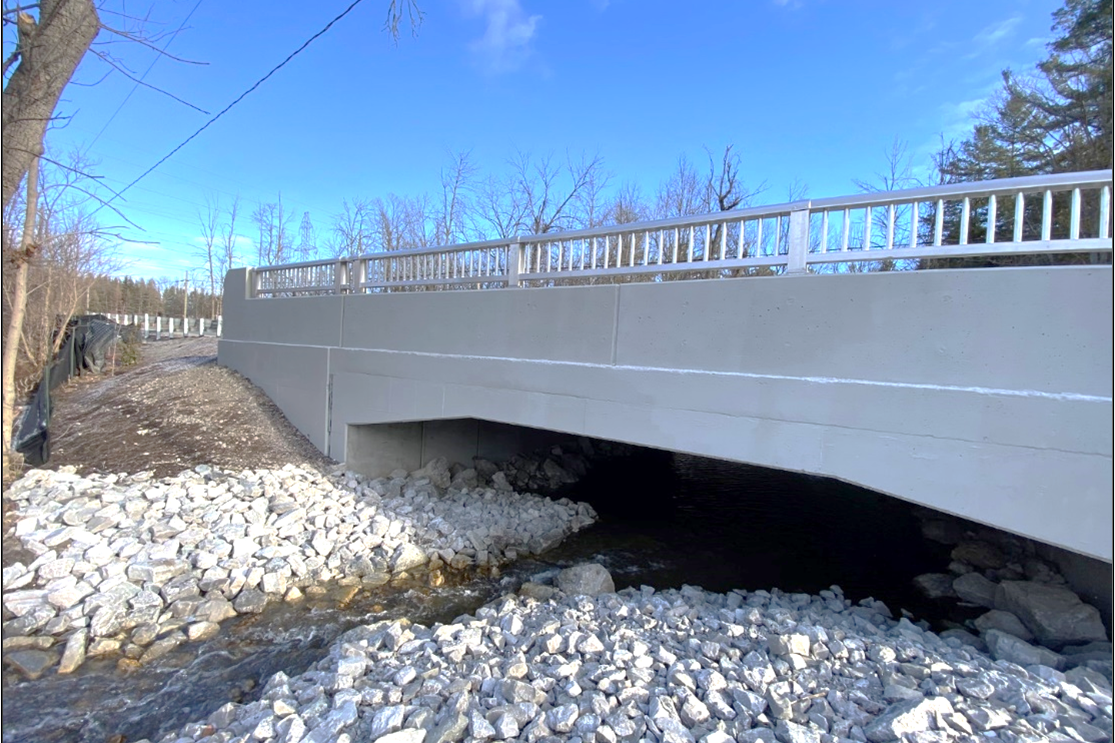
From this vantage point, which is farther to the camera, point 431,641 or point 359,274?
point 359,274

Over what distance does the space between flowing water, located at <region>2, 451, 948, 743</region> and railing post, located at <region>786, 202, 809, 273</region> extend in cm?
286

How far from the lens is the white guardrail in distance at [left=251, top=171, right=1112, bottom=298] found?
9.71 ft

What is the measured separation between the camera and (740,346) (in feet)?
12.7

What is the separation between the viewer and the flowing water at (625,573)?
3297 mm

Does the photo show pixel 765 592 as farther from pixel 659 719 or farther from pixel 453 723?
pixel 453 723

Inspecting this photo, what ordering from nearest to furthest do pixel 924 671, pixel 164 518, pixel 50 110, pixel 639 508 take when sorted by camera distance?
pixel 924 671
pixel 50 110
pixel 164 518
pixel 639 508

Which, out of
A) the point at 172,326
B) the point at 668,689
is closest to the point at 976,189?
the point at 668,689

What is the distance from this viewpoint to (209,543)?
16.3 feet

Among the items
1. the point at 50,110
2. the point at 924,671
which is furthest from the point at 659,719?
the point at 50,110

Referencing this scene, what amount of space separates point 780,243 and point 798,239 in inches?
5.8

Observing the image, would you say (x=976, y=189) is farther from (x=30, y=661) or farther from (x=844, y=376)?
(x=30, y=661)

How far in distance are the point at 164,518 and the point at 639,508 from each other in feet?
16.8

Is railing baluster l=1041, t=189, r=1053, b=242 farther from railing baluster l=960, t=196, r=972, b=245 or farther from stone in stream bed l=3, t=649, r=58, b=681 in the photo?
stone in stream bed l=3, t=649, r=58, b=681

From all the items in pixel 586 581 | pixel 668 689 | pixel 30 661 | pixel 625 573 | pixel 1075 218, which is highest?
pixel 1075 218
